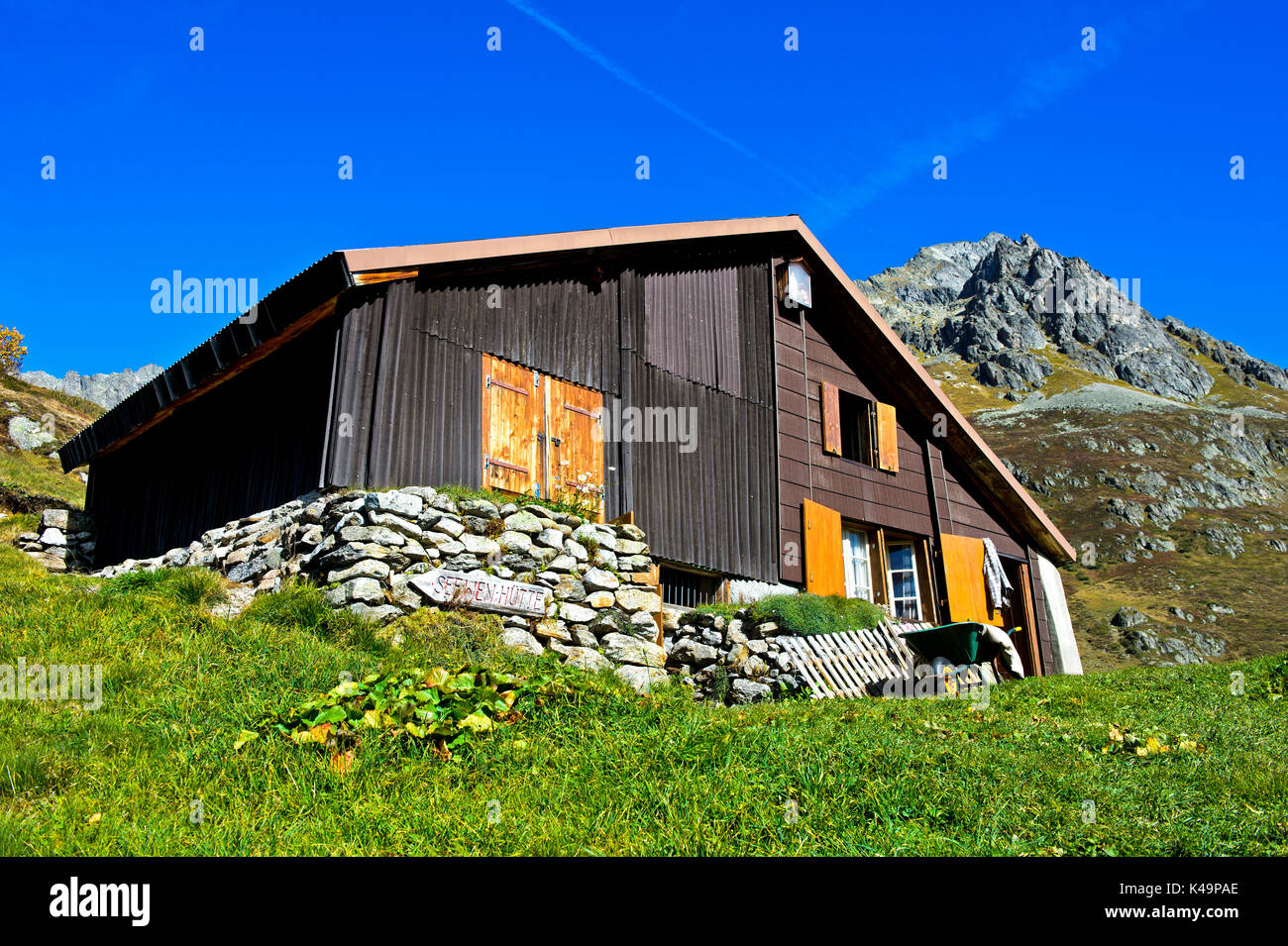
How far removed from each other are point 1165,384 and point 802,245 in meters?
110

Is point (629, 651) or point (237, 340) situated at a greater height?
point (237, 340)

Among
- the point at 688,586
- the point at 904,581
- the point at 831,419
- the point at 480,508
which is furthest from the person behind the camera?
the point at 904,581

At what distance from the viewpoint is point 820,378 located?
17.3m

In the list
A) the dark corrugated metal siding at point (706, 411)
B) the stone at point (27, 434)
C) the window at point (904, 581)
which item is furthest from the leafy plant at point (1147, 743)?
the stone at point (27, 434)

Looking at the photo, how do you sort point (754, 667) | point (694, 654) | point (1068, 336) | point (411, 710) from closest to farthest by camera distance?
point (411, 710) → point (754, 667) → point (694, 654) → point (1068, 336)

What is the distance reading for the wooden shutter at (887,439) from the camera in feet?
58.0

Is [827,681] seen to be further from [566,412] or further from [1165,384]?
[1165,384]

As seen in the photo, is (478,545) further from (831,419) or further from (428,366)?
(831,419)

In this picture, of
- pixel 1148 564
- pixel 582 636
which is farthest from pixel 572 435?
pixel 1148 564

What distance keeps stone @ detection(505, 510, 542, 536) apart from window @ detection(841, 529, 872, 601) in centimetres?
729

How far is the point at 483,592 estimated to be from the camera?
10094 mm

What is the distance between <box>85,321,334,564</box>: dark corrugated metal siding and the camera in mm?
12016

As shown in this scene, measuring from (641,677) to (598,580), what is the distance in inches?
50.5

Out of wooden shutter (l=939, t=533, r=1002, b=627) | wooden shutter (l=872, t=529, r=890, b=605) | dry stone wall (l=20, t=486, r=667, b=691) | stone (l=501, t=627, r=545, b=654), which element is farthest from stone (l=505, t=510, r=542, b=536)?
wooden shutter (l=939, t=533, r=1002, b=627)
